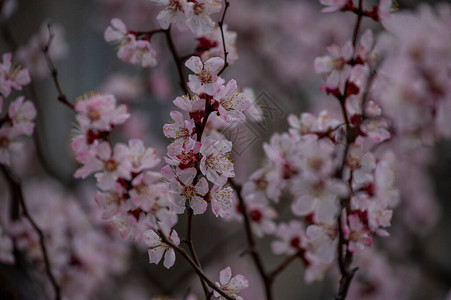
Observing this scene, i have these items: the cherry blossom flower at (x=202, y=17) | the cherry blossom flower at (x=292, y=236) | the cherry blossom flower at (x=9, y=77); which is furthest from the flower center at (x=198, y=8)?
the cherry blossom flower at (x=292, y=236)

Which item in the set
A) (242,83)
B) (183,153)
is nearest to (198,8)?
(183,153)

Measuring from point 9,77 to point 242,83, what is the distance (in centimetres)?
88

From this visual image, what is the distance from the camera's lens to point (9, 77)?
696mm

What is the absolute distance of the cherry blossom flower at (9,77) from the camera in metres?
0.67

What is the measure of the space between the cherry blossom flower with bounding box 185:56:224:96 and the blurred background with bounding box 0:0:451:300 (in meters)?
0.79

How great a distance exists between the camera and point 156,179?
1.89 feet

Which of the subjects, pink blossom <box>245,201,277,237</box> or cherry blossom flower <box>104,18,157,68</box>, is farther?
pink blossom <box>245,201,277,237</box>

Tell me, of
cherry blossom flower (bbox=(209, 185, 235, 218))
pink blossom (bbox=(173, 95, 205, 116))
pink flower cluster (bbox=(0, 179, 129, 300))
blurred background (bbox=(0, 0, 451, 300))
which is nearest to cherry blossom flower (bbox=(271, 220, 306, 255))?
cherry blossom flower (bbox=(209, 185, 235, 218))

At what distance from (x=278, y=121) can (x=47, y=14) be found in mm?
1898

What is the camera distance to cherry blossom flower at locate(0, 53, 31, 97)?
26.4 inches

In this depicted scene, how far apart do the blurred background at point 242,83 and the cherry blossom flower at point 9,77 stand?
2.19 ft

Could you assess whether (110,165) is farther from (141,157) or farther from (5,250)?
(5,250)

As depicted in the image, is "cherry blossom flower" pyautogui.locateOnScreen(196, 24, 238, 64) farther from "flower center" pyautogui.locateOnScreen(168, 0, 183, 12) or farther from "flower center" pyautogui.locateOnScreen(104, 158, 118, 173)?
"flower center" pyautogui.locateOnScreen(104, 158, 118, 173)

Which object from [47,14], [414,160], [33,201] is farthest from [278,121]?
[47,14]
